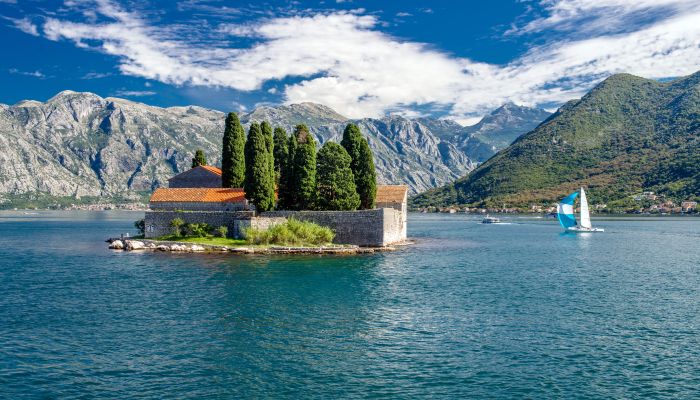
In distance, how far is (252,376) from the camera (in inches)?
771

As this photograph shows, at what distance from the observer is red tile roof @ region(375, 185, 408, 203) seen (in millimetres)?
77750

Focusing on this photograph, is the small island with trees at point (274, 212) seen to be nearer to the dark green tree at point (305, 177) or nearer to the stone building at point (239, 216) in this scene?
the dark green tree at point (305, 177)

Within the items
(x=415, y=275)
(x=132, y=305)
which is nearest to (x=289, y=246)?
(x=415, y=275)

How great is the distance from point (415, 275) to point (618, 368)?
2413cm

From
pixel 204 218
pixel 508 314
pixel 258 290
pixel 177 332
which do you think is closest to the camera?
pixel 177 332

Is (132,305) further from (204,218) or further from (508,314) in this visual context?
(204,218)

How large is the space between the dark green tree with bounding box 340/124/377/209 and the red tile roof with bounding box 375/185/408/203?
179 inches

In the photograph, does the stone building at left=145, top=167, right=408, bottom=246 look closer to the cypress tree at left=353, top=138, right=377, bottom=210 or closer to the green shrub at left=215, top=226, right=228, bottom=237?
the green shrub at left=215, top=226, right=228, bottom=237

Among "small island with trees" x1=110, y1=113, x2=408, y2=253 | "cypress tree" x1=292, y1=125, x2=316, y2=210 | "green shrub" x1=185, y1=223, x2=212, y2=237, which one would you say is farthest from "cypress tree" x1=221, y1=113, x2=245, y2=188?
"cypress tree" x1=292, y1=125, x2=316, y2=210

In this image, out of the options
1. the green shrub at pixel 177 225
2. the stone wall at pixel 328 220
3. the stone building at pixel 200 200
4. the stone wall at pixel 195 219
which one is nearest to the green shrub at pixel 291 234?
the stone wall at pixel 328 220

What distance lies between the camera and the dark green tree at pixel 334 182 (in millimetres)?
66125

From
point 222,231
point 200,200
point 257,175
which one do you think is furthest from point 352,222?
point 200,200

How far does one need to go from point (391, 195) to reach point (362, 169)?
336 inches

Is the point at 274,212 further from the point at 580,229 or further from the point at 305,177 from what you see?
the point at 580,229
